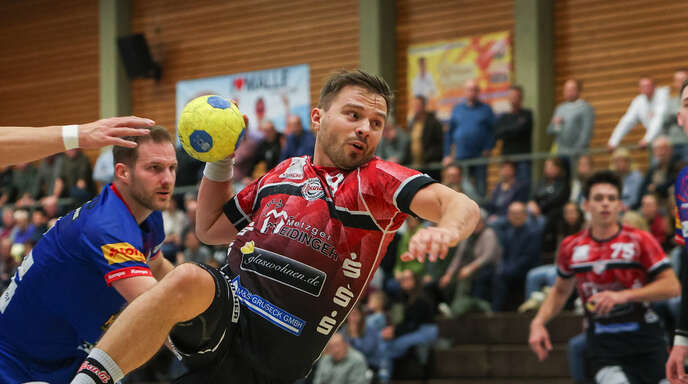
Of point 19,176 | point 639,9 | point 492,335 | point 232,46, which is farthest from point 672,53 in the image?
point 19,176

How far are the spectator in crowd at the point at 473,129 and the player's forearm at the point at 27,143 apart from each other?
10150mm

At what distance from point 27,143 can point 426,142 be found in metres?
10.3

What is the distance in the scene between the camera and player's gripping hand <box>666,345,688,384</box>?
211 inches

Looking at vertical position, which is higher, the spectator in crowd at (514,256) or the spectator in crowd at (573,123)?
the spectator in crowd at (573,123)

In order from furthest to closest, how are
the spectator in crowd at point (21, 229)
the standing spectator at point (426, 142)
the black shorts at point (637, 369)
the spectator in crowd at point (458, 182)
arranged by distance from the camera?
1. the spectator in crowd at point (21, 229)
2. the standing spectator at point (426, 142)
3. the spectator in crowd at point (458, 182)
4. the black shorts at point (637, 369)

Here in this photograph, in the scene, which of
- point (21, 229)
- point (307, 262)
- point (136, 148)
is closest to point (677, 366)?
point (307, 262)

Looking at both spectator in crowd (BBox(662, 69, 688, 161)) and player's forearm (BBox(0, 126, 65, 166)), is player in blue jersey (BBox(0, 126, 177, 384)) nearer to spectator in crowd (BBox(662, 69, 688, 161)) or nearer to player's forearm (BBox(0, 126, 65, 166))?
player's forearm (BBox(0, 126, 65, 166))

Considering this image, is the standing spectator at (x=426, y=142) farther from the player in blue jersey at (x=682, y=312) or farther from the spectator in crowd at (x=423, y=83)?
the player in blue jersey at (x=682, y=312)

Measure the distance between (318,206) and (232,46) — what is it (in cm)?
1617

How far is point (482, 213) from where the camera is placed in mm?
12609

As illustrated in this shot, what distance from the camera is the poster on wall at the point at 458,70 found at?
16688 millimetres

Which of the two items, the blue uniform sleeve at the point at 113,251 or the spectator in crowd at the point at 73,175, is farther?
the spectator in crowd at the point at 73,175

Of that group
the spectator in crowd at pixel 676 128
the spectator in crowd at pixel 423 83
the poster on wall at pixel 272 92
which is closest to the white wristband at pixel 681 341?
the spectator in crowd at pixel 676 128

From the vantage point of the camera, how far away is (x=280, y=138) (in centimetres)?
1529
